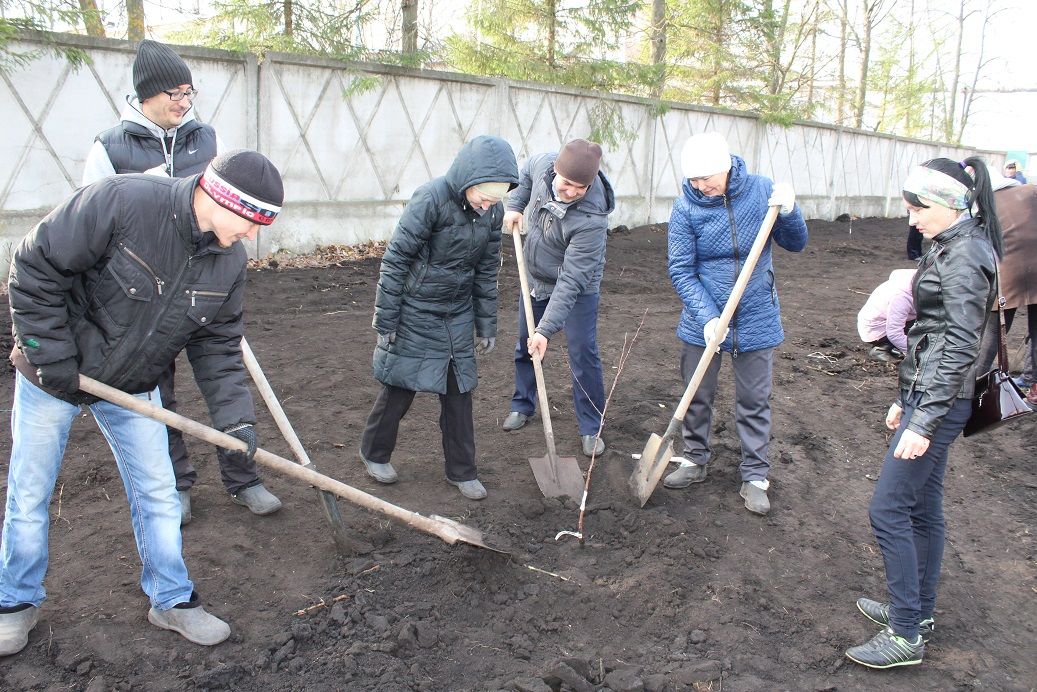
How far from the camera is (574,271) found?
168 inches

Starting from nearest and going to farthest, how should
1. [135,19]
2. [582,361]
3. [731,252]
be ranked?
1. [731,252]
2. [582,361]
3. [135,19]

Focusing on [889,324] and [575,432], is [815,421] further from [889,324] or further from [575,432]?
[889,324]

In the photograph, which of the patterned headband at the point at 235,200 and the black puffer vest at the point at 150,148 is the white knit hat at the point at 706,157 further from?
the black puffer vest at the point at 150,148

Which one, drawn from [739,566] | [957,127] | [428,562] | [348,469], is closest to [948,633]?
[739,566]

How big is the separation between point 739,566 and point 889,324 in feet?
4.25

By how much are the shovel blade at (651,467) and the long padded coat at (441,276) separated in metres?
1.00

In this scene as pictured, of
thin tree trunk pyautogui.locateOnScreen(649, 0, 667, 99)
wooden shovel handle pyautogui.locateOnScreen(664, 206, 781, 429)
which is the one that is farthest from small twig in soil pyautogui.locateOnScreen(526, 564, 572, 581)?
thin tree trunk pyautogui.locateOnScreen(649, 0, 667, 99)

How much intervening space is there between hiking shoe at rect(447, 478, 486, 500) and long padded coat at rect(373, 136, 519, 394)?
0.53 m

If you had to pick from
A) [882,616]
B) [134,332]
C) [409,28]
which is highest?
[409,28]

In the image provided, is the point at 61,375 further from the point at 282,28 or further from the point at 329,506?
the point at 282,28

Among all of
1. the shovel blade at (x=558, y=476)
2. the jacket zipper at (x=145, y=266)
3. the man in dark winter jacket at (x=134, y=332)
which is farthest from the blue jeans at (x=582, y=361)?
the jacket zipper at (x=145, y=266)

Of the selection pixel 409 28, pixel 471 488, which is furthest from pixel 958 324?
pixel 409 28

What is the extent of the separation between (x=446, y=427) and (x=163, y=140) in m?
1.91

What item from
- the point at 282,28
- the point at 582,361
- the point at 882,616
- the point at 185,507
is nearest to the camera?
the point at 882,616
